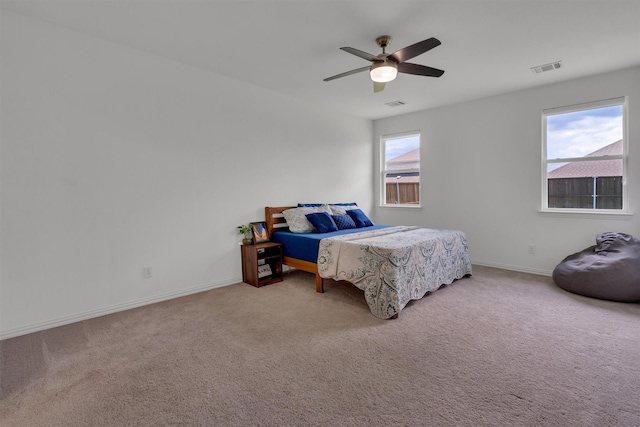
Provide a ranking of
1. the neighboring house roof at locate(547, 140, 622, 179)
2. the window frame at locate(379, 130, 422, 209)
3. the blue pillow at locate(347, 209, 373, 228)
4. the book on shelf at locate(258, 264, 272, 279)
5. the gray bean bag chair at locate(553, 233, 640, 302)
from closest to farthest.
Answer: the gray bean bag chair at locate(553, 233, 640, 302) → the neighboring house roof at locate(547, 140, 622, 179) → the book on shelf at locate(258, 264, 272, 279) → the blue pillow at locate(347, 209, 373, 228) → the window frame at locate(379, 130, 422, 209)

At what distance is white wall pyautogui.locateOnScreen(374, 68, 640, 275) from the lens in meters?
3.66

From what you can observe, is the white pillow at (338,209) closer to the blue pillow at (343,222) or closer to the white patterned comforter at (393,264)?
the blue pillow at (343,222)

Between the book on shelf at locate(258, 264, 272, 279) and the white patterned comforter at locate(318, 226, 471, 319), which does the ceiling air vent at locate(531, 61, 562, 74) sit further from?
the book on shelf at locate(258, 264, 272, 279)

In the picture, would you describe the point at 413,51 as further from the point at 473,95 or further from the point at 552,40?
the point at 473,95

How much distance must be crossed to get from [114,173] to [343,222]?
9.41 ft

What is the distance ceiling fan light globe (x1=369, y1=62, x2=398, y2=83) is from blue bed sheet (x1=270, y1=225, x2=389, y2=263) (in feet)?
6.07

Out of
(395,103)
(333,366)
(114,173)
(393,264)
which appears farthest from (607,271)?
(114,173)

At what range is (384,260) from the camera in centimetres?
276

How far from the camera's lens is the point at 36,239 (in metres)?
2.53

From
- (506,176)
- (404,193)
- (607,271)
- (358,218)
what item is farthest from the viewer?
(404,193)

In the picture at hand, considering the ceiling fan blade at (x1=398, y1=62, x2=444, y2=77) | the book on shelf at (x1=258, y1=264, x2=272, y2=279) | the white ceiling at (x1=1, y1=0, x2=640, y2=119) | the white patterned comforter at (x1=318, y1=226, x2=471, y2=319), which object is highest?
the white ceiling at (x1=1, y1=0, x2=640, y2=119)

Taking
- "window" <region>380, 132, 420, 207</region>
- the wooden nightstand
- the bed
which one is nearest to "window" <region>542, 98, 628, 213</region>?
the bed

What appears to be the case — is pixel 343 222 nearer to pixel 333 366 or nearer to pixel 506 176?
pixel 506 176

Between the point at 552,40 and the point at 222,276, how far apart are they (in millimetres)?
4348
